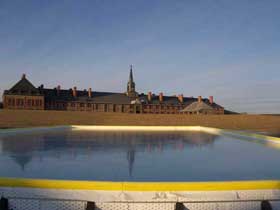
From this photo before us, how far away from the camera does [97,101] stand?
52625 millimetres

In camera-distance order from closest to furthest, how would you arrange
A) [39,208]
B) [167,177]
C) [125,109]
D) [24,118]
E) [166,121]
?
1. [39,208]
2. [167,177]
3. [24,118]
4. [166,121]
5. [125,109]

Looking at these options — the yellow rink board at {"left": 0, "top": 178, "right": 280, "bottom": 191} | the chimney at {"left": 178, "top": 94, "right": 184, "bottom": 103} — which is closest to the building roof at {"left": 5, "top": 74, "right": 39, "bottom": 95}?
the chimney at {"left": 178, "top": 94, "right": 184, "bottom": 103}

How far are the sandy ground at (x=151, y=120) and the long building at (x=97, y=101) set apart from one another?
17.1m

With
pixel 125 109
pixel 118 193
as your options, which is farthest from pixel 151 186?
pixel 125 109

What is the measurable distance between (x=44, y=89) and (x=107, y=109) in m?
13.4

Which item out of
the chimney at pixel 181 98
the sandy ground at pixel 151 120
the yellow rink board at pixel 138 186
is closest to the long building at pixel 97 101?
the chimney at pixel 181 98

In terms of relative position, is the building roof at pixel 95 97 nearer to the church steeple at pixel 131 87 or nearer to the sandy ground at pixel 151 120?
the church steeple at pixel 131 87

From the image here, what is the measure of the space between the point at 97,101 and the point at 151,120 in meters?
26.2

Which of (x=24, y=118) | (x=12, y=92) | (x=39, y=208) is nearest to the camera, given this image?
(x=39, y=208)

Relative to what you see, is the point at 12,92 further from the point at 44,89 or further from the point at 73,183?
the point at 73,183

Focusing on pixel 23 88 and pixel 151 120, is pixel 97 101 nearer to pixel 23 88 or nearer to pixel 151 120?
pixel 23 88

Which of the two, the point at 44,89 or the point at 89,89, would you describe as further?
the point at 89,89

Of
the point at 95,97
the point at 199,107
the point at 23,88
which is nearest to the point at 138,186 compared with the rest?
the point at 199,107

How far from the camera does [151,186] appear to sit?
10.5 ft
